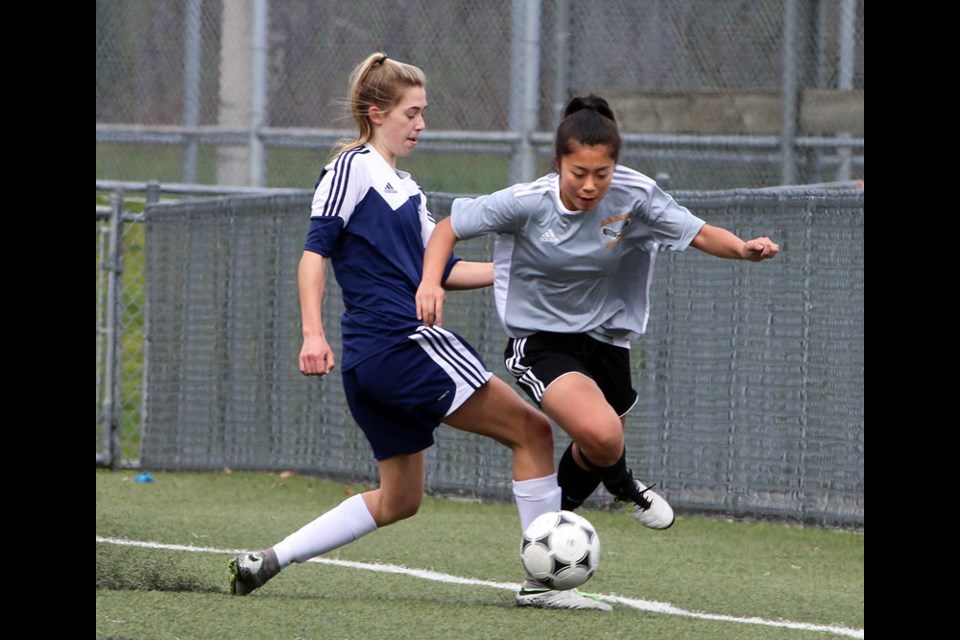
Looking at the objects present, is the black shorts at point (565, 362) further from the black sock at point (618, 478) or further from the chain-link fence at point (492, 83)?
the chain-link fence at point (492, 83)

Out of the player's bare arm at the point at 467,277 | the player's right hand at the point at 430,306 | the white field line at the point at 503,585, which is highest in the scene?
the player's bare arm at the point at 467,277

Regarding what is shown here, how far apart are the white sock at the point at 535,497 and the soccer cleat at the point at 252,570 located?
36.5 inches

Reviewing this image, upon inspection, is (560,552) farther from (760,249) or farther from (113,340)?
(113,340)

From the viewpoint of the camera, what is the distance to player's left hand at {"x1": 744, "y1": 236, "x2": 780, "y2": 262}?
5.14 meters

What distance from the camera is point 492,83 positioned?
9.96 metres

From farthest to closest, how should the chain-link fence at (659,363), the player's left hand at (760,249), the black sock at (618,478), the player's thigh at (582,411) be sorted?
the chain-link fence at (659,363)
the black sock at (618,478)
the player's thigh at (582,411)
the player's left hand at (760,249)

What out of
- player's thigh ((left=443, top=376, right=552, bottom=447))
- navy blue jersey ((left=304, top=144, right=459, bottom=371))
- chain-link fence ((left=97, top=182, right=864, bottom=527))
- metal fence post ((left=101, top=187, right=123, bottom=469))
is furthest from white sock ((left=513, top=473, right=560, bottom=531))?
metal fence post ((left=101, top=187, right=123, bottom=469))

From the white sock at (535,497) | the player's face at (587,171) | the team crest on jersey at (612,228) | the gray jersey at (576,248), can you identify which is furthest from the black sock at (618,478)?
the player's face at (587,171)

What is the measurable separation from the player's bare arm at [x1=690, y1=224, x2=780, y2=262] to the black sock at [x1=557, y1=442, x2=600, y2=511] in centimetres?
99

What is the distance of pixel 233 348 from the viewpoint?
10.1 m

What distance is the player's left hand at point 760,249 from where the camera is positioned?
5145 millimetres

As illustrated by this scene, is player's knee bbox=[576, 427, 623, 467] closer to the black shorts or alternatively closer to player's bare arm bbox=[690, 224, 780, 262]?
the black shorts
